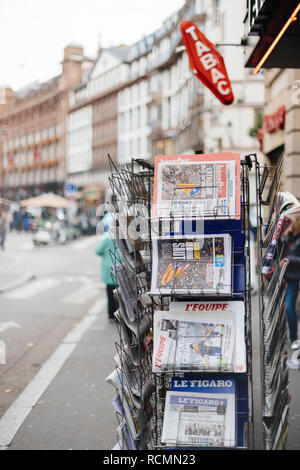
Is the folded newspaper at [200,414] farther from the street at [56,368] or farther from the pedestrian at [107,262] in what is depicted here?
the pedestrian at [107,262]

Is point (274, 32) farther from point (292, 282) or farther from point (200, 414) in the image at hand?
point (200, 414)

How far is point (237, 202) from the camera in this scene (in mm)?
3764

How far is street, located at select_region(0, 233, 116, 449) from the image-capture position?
5.15 metres

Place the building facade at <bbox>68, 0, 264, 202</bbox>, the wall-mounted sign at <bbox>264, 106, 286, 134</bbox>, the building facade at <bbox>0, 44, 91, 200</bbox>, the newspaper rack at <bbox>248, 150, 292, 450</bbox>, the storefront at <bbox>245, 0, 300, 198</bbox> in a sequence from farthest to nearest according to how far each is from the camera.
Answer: the building facade at <bbox>0, 44, 91, 200</bbox> < the building facade at <bbox>68, 0, 264, 202</bbox> < the wall-mounted sign at <bbox>264, 106, 286, 134</bbox> < the storefront at <bbox>245, 0, 300, 198</bbox> < the newspaper rack at <bbox>248, 150, 292, 450</bbox>

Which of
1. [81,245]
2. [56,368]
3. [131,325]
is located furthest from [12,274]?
[131,325]

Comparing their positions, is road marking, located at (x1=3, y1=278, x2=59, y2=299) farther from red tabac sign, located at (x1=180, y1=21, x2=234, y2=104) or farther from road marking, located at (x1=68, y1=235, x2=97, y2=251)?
road marking, located at (x1=68, y1=235, x2=97, y2=251)

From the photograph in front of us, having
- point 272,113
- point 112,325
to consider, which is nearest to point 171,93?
point 272,113

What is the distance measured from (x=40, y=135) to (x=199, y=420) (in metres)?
94.4

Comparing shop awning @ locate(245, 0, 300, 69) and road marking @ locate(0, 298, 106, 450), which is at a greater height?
shop awning @ locate(245, 0, 300, 69)

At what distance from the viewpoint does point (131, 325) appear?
3.96 m

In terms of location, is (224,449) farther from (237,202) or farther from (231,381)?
(237,202)

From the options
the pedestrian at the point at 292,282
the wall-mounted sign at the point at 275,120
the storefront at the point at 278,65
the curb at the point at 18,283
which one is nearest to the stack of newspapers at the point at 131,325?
the storefront at the point at 278,65

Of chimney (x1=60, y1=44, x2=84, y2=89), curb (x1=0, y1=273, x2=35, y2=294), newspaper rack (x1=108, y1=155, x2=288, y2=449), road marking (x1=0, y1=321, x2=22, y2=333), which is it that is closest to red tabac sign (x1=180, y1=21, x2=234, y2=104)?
road marking (x1=0, y1=321, x2=22, y2=333)

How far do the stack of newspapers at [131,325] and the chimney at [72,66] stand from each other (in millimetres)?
86974
